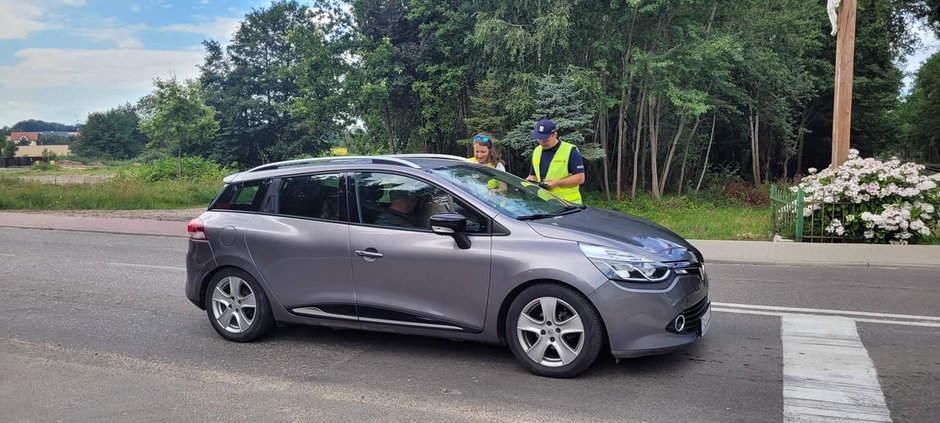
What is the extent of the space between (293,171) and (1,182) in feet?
97.9

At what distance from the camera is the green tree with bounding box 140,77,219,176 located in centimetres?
5028

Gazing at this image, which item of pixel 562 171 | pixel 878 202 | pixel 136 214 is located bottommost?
pixel 136 214

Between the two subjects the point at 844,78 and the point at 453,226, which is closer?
the point at 453,226

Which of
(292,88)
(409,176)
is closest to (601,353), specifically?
(409,176)

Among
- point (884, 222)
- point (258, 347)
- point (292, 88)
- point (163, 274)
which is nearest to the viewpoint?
point (258, 347)

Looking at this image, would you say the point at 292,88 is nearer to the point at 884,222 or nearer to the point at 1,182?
the point at 1,182

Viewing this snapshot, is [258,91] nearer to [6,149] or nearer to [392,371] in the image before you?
[392,371]

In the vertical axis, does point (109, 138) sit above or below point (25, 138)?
below

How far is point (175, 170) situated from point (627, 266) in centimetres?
5028

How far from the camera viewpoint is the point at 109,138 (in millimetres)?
97125

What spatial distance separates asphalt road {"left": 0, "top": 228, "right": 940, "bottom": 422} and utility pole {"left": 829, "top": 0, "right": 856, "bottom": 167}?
6.07 metres

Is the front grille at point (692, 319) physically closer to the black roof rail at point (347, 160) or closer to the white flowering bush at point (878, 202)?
the black roof rail at point (347, 160)

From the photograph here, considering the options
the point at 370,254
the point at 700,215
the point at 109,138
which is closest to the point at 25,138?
the point at 109,138

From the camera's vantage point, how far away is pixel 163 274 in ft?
31.7
